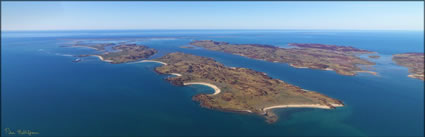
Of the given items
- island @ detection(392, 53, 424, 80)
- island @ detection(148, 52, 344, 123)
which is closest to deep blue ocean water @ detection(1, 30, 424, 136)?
island @ detection(148, 52, 344, 123)

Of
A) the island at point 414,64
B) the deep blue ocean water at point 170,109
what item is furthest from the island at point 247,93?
the island at point 414,64

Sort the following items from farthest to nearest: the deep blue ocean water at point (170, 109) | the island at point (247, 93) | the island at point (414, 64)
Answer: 1. the island at point (414, 64)
2. the island at point (247, 93)
3. the deep blue ocean water at point (170, 109)

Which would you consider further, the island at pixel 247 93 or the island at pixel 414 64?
the island at pixel 414 64

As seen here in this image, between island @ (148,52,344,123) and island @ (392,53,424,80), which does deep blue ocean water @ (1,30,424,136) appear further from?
island @ (392,53,424,80)

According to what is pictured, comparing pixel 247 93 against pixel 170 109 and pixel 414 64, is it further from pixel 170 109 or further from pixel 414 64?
pixel 414 64

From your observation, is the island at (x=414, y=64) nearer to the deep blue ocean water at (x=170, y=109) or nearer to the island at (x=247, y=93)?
the deep blue ocean water at (x=170, y=109)

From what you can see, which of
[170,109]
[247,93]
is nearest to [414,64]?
[247,93]

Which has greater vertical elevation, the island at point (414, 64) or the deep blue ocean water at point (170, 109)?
the island at point (414, 64)

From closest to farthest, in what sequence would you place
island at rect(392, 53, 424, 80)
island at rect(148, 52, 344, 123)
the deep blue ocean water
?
1. the deep blue ocean water
2. island at rect(148, 52, 344, 123)
3. island at rect(392, 53, 424, 80)
